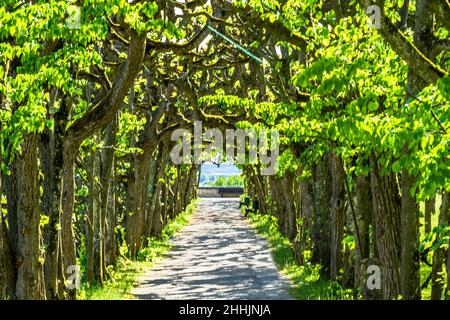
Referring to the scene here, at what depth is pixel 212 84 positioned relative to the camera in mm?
31031

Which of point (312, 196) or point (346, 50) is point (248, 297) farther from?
point (346, 50)

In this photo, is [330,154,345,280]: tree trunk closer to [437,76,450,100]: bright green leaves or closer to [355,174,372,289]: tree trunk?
[355,174,372,289]: tree trunk

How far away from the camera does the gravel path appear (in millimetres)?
17172

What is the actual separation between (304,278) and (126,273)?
5809mm

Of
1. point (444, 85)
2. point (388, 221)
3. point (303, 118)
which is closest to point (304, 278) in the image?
point (303, 118)

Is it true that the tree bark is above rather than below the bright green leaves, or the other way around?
below

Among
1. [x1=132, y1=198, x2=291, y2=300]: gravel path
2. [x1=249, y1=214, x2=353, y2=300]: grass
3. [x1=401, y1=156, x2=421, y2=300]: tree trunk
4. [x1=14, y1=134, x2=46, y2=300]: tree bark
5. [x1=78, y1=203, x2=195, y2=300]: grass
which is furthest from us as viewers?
[x1=132, y1=198, x2=291, y2=300]: gravel path

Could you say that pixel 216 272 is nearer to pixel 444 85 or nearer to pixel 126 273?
pixel 126 273

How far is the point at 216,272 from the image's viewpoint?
21781mm

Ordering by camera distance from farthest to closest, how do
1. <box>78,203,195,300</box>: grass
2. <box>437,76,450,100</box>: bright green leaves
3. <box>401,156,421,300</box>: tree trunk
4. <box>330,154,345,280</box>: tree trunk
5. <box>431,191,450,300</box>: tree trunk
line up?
1. <box>78,203,195,300</box>: grass
2. <box>330,154,345,280</box>: tree trunk
3. <box>431,191,450,300</box>: tree trunk
4. <box>401,156,421,300</box>: tree trunk
5. <box>437,76,450,100</box>: bright green leaves

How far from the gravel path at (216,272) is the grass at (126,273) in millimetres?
312

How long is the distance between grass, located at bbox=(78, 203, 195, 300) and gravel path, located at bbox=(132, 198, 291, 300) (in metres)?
0.31

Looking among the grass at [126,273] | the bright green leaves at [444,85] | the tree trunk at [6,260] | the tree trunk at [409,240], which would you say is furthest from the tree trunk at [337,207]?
the bright green leaves at [444,85]

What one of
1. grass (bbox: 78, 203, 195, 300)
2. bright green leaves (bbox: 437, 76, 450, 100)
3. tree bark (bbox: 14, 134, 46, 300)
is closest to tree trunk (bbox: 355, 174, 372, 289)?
grass (bbox: 78, 203, 195, 300)
